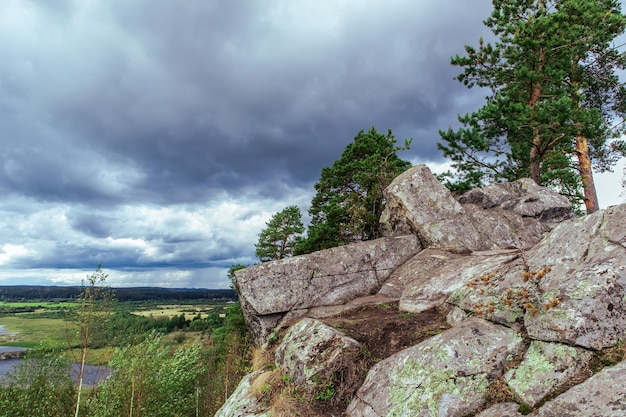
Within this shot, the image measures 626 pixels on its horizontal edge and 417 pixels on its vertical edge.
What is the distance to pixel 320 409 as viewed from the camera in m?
7.29

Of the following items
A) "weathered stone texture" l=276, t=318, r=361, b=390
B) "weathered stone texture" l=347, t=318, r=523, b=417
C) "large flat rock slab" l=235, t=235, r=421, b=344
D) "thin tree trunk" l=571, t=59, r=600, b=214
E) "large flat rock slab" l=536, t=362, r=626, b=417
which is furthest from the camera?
"thin tree trunk" l=571, t=59, r=600, b=214

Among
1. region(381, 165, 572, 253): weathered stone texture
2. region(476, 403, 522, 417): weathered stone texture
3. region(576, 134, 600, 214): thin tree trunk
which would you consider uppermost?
region(576, 134, 600, 214): thin tree trunk

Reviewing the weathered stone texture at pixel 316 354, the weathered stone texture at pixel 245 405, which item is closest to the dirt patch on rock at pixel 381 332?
the weathered stone texture at pixel 316 354

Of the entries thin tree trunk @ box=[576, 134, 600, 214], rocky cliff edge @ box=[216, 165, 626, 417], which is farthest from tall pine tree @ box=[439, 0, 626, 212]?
rocky cliff edge @ box=[216, 165, 626, 417]

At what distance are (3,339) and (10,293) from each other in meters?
116

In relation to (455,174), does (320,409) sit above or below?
below

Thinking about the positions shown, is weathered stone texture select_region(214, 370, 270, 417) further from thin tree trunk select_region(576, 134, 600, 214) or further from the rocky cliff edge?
thin tree trunk select_region(576, 134, 600, 214)

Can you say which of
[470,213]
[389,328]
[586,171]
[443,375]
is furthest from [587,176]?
[443,375]

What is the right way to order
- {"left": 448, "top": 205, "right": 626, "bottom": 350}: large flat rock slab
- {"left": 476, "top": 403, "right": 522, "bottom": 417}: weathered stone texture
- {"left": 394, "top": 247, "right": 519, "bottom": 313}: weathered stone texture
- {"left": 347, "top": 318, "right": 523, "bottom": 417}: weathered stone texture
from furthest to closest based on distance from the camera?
{"left": 394, "top": 247, "right": 519, "bottom": 313}: weathered stone texture
{"left": 347, "top": 318, "right": 523, "bottom": 417}: weathered stone texture
{"left": 448, "top": 205, "right": 626, "bottom": 350}: large flat rock slab
{"left": 476, "top": 403, "right": 522, "bottom": 417}: weathered stone texture

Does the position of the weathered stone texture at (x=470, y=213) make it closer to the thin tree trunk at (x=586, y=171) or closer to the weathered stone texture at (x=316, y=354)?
the thin tree trunk at (x=586, y=171)

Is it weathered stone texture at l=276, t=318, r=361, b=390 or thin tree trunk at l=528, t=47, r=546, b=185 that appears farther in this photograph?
thin tree trunk at l=528, t=47, r=546, b=185

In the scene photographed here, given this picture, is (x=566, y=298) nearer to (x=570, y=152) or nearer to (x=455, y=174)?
(x=455, y=174)

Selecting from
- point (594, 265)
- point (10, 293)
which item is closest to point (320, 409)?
point (594, 265)

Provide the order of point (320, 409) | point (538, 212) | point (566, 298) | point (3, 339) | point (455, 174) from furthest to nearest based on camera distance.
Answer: point (3, 339) → point (455, 174) → point (538, 212) → point (320, 409) → point (566, 298)
